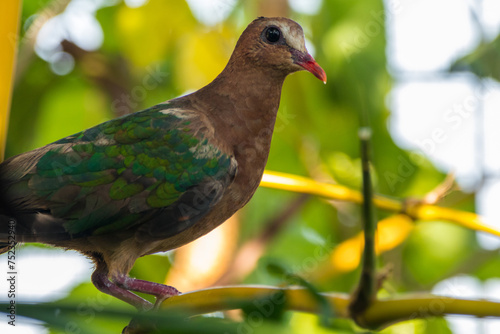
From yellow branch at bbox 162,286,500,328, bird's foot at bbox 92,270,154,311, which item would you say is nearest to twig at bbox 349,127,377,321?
yellow branch at bbox 162,286,500,328

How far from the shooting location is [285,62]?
1.94m

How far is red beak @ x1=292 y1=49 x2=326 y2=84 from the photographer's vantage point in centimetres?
188

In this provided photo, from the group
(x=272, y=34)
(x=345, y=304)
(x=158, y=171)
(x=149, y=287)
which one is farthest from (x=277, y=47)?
(x=345, y=304)

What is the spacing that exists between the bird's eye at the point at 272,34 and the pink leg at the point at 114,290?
94cm

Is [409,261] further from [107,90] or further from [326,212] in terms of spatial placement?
[107,90]

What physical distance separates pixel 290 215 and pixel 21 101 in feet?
5.37

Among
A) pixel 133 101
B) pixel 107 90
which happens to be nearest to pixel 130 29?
pixel 133 101

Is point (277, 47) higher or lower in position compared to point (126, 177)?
higher

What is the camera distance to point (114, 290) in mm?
1933

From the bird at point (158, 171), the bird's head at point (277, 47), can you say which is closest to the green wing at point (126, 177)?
the bird at point (158, 171)

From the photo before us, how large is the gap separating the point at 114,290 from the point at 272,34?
98cm

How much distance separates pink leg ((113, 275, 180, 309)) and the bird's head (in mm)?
780

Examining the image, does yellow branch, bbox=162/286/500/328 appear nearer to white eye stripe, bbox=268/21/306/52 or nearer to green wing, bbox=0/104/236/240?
green wing, bbox=0/104/236/240

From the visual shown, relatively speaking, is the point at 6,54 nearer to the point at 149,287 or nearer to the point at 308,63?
the point at 149,287
